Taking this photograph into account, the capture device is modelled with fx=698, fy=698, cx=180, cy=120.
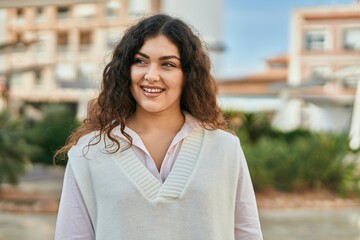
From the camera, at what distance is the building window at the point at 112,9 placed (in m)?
45.9

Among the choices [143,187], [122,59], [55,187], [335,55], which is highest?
[122,59]

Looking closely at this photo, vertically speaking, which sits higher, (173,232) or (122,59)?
(122,59)

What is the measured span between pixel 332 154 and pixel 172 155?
10.6m

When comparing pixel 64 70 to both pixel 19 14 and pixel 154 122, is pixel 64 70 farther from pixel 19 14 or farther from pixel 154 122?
pixel 154 122

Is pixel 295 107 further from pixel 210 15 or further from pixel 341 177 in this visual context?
pixel 341 177

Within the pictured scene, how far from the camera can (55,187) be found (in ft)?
39.8

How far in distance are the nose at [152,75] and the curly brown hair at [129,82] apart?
0.07m

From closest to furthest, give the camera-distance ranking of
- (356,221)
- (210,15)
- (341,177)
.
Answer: (356,221)
(341,177)
(210,15)

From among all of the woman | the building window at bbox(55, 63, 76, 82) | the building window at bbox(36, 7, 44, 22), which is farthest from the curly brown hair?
the building window at bbox(36, 7, 44, 22)

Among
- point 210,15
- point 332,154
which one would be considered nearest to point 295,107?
point 210,15

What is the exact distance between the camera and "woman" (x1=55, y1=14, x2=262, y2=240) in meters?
1.67

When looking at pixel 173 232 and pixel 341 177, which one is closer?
pixel 173 232

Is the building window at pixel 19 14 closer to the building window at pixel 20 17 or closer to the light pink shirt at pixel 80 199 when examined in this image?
the building window at pixel 20 17

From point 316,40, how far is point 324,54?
1.05 meters
